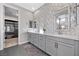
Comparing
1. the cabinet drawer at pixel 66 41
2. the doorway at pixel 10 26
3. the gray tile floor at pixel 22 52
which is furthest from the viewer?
the doorway at pixel 10 26

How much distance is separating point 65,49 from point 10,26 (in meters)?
2.78

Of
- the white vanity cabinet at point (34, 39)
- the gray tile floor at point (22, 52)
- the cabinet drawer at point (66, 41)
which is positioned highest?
the cabinet drawer at point (66, 41)

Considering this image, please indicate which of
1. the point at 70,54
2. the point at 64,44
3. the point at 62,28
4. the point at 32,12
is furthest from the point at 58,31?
the point at 32,12

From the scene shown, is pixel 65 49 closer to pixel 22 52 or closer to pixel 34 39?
pixel 22 52

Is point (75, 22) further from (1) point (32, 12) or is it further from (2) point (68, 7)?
(1) point (32, 12)

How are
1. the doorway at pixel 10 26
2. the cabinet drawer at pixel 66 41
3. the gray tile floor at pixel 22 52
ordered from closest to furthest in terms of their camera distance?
1. the cabinet drawer at pixel 66 41
2. the gray tile floor at pixel 22 52
3. the doorway at pixel 10 26

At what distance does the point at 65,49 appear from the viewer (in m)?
1.55

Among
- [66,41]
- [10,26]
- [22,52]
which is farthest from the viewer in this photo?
[10,26]

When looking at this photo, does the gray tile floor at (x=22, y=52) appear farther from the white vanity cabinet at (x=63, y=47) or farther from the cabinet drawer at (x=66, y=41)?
the cabinet drawer at (x=66, y=41)

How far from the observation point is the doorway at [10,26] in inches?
128

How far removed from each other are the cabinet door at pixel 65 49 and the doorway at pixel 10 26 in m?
2.51

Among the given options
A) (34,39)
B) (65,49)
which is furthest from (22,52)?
(65,49)

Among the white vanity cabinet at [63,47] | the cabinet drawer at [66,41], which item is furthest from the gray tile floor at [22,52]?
the cabinet drawer at [66,41]

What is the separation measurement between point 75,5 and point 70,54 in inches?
48.1
